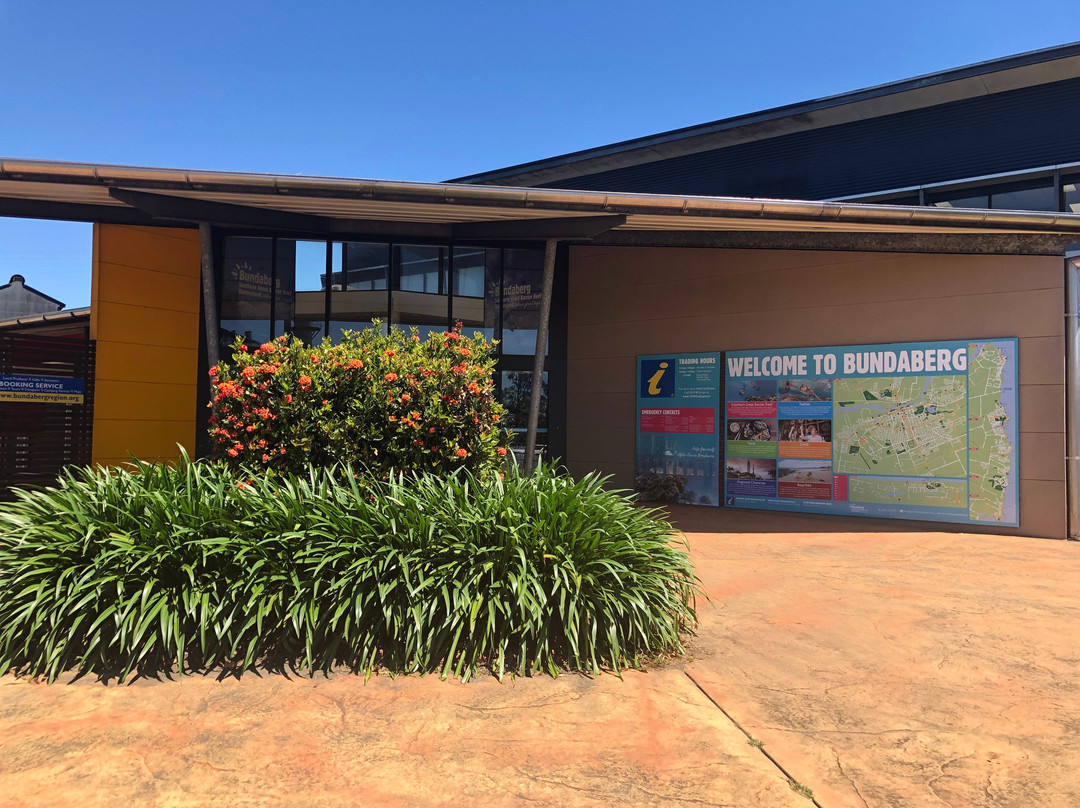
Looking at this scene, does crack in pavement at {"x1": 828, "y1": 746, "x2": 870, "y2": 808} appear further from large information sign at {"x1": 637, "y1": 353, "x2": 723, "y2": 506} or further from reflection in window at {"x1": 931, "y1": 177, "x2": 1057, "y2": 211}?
reflection in window at {"x1": 931, "y1": 177, "x2": 1057, "y2": 211}

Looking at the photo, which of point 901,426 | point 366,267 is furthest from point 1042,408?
point 366,267

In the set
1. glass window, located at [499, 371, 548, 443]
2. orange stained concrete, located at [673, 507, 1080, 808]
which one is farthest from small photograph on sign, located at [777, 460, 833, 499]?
glass window, located at [499, 371, 548, 443]

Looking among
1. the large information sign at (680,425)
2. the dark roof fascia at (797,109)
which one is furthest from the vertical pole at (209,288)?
the dark roof fascia at (797,109)

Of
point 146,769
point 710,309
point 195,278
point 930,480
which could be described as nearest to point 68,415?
point 195,278

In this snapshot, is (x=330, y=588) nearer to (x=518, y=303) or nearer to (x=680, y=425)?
(x=680, y=425)

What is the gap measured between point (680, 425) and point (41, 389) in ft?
33.4

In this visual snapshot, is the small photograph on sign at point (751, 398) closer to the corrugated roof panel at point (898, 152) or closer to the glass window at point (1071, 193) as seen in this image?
the corrugated roof panel at point (898, 152)

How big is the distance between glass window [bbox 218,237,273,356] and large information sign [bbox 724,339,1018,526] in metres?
8.15

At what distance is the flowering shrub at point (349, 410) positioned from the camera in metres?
5.90

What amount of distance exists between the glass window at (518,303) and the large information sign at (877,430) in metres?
3.68

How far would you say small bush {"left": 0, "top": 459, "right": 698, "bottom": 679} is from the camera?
14.4 feet

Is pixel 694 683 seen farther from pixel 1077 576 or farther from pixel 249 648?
pixel 1077 576

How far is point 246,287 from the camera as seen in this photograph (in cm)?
1260

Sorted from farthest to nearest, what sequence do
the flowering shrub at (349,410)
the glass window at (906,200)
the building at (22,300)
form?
the building at (22,300), the glass window at (906,200), the flowering shrub at (349,410)
